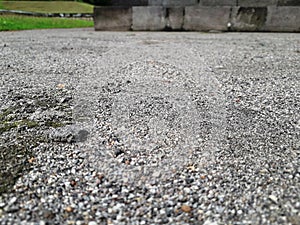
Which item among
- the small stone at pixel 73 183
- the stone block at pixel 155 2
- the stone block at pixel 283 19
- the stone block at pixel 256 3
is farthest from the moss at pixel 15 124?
→ the stone block at pixel 283 19

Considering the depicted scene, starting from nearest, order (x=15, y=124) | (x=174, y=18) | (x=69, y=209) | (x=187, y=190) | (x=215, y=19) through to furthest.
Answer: (x=69, y=209), (x=187, y=190), (x=15, y=124), (x=215, y=19), (x=174, y=18)

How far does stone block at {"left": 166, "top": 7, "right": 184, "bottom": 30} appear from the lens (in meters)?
7.74

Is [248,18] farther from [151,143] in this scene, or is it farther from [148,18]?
[151,143]

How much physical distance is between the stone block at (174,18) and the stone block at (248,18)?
5.11 ft

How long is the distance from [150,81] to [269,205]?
7.22 ft

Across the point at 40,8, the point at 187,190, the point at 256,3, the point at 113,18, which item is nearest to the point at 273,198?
the point at 187,190

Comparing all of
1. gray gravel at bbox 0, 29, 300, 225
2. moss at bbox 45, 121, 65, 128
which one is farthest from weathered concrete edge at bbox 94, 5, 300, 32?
moss at bbox 45, 121, 65, 128

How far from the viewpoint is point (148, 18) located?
26.5 feet

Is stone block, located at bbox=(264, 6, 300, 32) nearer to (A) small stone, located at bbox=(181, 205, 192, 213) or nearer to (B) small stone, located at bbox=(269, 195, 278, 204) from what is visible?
(B) small stone, located at bbox=(269, 195, 278, 204)

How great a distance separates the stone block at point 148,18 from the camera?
7859 mm

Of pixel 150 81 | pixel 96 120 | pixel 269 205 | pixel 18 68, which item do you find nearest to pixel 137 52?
pixel 150 81

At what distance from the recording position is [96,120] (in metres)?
2.34

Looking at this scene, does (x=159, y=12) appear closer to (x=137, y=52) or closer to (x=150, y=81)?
(x=137, y=52)

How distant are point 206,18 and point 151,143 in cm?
680
